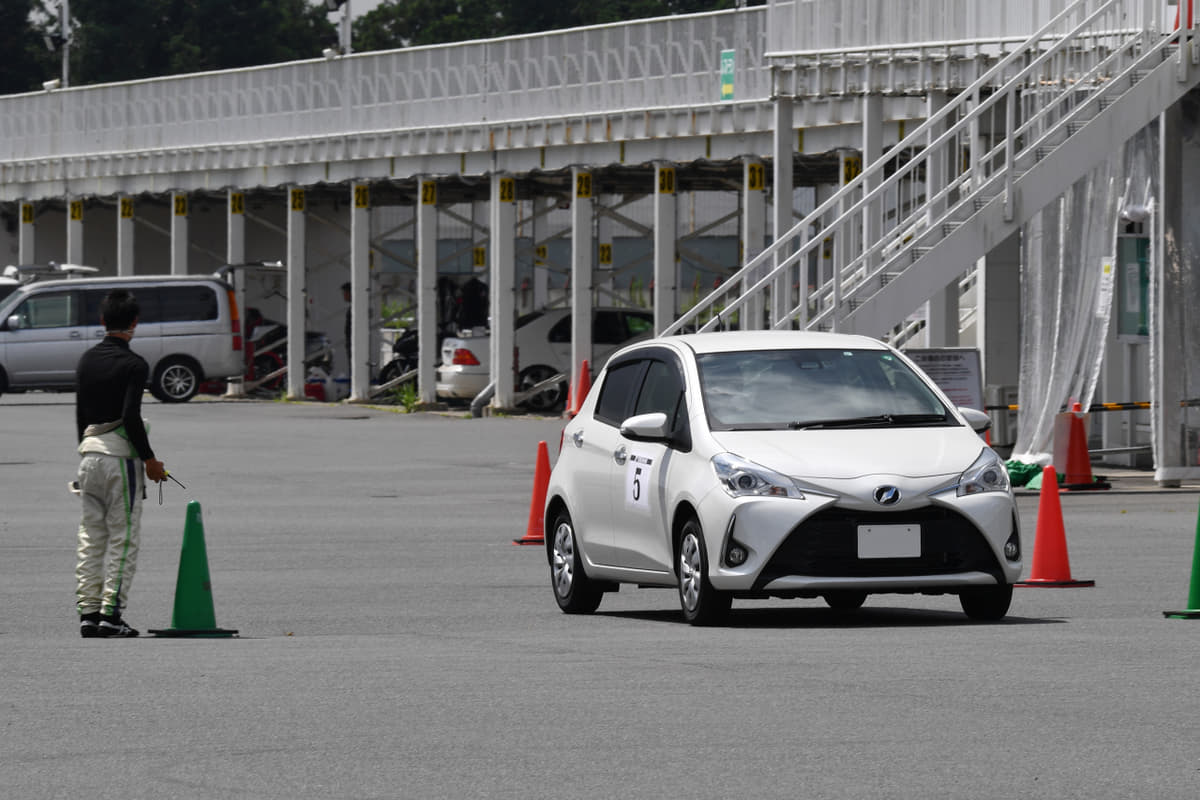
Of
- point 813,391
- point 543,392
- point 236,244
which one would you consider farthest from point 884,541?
point 236,244

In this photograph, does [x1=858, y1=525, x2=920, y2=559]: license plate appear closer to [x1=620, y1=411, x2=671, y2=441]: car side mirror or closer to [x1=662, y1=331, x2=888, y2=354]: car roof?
[x1=620, y1=411, x2=671, y2=441]: car side mirror

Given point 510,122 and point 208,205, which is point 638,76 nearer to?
point 510,122

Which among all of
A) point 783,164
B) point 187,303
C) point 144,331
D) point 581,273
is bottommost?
point 144,331

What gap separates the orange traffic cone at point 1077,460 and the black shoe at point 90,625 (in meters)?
11.9

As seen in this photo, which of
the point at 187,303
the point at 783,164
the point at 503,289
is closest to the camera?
the point at 783,164

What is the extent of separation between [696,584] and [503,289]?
26.1m

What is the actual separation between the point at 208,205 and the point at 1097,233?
33681 mm

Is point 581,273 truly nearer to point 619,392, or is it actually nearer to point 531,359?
point 531,359

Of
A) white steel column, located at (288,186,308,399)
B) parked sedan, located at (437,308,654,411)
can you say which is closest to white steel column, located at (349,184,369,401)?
white steel column, located at (288,186,308,399)

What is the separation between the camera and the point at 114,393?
39.0 ft

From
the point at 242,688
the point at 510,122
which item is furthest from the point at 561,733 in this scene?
the point at 510,122

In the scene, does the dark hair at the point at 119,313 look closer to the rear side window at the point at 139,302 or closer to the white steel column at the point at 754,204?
the white steel column at the point at 754,204

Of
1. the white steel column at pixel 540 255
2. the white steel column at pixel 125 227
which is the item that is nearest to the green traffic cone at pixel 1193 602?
the white steel column at pixel 540 255

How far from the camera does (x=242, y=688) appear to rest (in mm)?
9586
